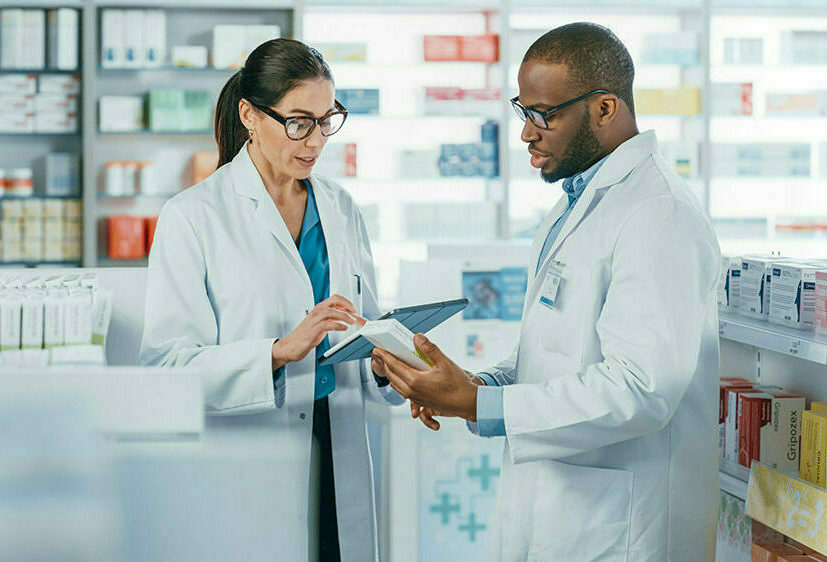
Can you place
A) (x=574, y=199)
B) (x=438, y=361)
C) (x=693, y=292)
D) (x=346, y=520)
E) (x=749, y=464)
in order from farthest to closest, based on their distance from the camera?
1. (x=749, y=464)
2. (x=346, y=520)
3. (x=574, y=199)
4. (x=438, y=361)
5. (x=693, y=292)

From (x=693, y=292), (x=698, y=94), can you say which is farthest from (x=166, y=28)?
(x=693, y=292)

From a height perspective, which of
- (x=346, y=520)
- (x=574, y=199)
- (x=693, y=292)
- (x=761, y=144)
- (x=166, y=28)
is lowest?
(x=346, y=520)

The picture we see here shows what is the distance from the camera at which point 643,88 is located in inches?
231

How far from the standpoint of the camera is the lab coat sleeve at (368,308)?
209 cm

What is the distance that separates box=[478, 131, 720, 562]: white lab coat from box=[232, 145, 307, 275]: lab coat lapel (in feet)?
1.72

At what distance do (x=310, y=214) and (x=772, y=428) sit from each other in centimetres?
118

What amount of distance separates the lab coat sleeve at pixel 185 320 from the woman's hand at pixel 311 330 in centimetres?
3

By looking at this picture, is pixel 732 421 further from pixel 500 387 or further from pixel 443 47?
pixel 443 47

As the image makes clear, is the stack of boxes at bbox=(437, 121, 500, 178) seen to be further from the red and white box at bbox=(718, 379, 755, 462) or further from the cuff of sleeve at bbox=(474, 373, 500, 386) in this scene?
the cuff of sleeve at bbox=(474, 373, 500, 386)

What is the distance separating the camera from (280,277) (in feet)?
6.26

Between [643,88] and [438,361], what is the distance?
469 centimetres

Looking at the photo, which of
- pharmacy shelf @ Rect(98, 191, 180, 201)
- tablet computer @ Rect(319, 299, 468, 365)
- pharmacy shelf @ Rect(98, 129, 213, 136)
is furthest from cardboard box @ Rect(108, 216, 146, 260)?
tablet computer @ Rect(319, 299, 468, 365)

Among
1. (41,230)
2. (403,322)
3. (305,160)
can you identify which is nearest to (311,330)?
(403,322)

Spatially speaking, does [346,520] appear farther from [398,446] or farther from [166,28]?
[166,28]
